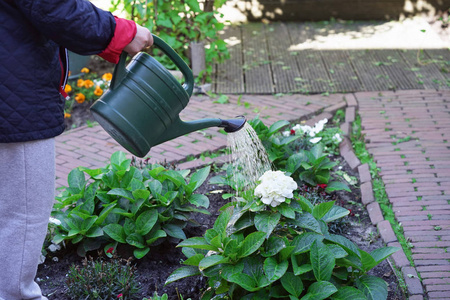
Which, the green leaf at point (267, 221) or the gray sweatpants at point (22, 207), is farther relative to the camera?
the green leaf at point (267, 221)

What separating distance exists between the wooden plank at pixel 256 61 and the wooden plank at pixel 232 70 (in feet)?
0.18

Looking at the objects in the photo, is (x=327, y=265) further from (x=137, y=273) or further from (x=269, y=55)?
(x=269, y=55)

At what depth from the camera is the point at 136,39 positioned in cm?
208

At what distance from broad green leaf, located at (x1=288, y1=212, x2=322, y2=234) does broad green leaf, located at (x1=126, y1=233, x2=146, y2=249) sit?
82 cm

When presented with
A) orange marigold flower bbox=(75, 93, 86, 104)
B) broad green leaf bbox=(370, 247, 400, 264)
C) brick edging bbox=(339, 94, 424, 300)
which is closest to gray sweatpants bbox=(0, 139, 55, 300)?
broad green leaf bbox=(370, 247, 400, 264)

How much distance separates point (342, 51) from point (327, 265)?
430 cm

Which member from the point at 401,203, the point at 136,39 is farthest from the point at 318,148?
the point at 136,39

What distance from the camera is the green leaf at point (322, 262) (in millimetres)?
2254

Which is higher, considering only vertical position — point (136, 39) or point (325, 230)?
point (136, 39)

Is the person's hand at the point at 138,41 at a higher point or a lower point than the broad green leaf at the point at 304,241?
higher

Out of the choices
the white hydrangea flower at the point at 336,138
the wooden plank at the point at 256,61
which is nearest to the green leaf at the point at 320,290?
the white hydrangea flower at the point at 336,138

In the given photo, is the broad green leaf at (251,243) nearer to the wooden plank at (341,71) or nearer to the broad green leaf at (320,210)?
the broad green leaf at (320,210)

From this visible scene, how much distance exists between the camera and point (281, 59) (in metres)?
6.00

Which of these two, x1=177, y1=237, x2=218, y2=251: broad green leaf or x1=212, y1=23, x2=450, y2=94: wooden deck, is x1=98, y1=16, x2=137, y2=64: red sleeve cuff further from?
x1=212, y1=23, x2=450, y2=94: wooden deck
